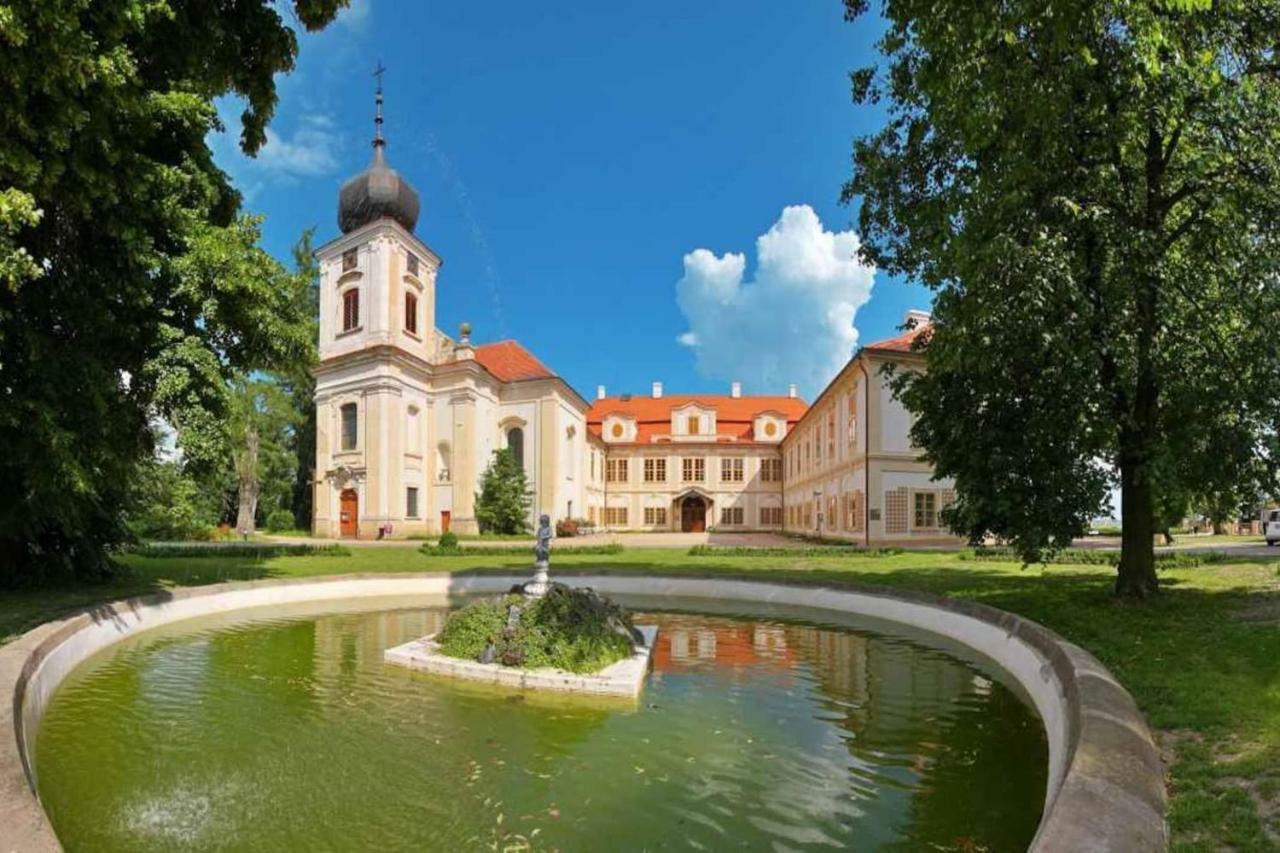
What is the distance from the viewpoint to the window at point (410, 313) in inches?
1845

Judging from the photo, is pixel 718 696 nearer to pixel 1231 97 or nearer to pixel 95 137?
pixel 95 137

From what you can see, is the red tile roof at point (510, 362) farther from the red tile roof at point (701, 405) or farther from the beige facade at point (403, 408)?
the red tile roof at point (701, 405)

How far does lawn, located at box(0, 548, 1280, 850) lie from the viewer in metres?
4.84

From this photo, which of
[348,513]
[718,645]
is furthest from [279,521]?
[718,645]

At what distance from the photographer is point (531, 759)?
6.74 meters

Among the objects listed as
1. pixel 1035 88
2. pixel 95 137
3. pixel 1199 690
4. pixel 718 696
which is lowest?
pixel 718 696

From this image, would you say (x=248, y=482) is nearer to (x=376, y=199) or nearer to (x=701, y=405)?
(x=376, y=199)

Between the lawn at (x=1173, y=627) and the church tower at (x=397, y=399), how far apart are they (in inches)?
754

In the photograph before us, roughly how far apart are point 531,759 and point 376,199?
4417cm

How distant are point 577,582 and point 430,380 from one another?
31.5 metres

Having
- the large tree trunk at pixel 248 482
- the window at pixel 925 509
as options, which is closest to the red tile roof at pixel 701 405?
the large tree trunk at pixel 248 482

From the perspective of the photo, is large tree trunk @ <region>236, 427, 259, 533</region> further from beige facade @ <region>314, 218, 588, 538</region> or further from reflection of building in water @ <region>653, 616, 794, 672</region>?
reflection of building in water @ <region>653, 616, 794, 672</region>

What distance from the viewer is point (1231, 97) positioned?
33.5 feet

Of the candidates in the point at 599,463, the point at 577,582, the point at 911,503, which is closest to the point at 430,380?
the point at 599,463
